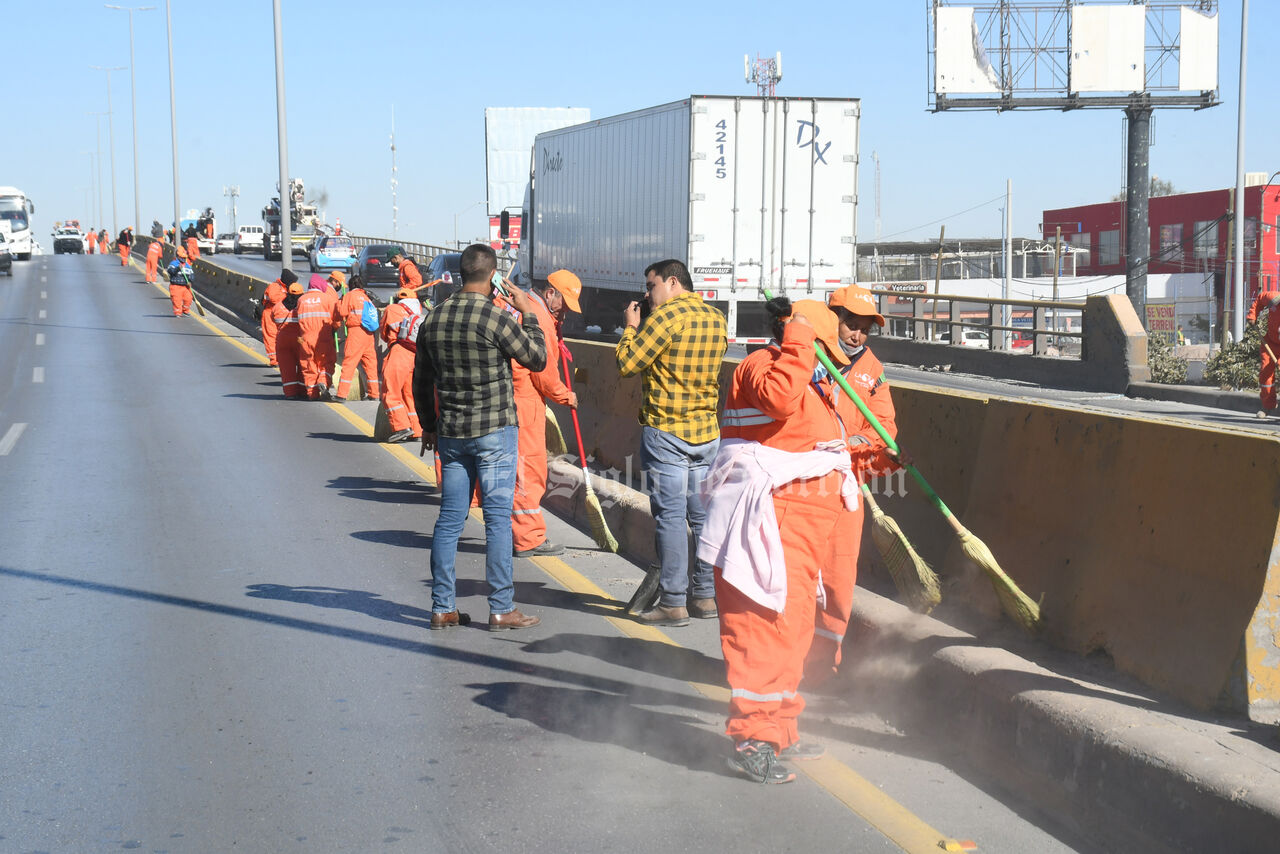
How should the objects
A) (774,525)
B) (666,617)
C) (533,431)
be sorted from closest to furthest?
1. (774,525)
2. (666,617)
3. (533,431)

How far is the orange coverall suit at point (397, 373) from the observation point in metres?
13.0

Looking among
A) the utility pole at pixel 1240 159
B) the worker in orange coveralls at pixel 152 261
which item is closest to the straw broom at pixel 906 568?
the utility pole at pixel 1240 159

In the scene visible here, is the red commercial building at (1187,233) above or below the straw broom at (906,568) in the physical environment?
above

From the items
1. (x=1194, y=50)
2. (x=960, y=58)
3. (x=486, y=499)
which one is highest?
(x=1194, y=50)

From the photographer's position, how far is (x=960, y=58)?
4553cm

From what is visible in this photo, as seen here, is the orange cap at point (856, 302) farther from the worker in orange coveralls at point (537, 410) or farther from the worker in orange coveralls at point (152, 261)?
the worker in orange coveralls at point (152, 261)

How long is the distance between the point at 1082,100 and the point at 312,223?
129ft

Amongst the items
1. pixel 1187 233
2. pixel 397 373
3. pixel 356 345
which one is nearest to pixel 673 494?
pixel 397 373

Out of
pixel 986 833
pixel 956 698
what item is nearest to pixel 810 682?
pixel 956 698

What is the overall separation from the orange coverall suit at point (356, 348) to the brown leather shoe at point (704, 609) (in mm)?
9502

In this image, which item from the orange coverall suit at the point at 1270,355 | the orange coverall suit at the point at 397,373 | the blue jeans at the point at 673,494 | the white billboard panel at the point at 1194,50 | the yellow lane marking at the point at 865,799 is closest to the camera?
the yellow lane marking at the point at 865,799

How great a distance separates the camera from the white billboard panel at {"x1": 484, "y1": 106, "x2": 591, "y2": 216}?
4559 centimetres

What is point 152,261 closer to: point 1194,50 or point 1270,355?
point 1194,50

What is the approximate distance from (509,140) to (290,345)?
98.5ft
